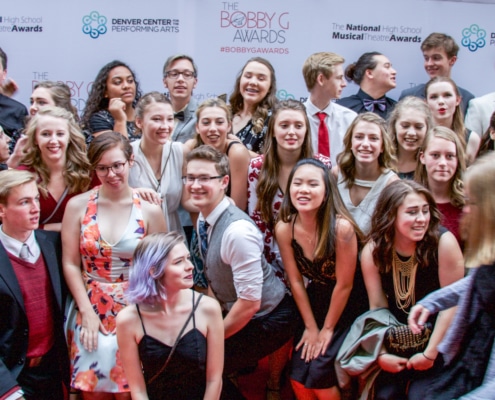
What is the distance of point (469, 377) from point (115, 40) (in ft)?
12.7

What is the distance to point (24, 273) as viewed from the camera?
307 cm

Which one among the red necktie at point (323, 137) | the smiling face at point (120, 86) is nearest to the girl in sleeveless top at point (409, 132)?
the red necktie at point (323, 137)

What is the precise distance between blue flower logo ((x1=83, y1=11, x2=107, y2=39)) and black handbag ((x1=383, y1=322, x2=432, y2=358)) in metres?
3.47

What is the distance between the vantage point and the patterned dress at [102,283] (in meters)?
3.11

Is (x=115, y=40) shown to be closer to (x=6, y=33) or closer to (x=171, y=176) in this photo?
(x=6, y=33)

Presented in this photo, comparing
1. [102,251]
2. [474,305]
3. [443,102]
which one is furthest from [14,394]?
[443,102]

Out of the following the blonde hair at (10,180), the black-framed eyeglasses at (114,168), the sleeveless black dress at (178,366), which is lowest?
the sleeveless black dress at (178,366)

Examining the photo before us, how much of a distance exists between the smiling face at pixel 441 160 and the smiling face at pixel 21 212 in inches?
84.3

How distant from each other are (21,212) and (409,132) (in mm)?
2272

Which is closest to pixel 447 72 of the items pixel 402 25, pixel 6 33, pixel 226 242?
pixel 402 25

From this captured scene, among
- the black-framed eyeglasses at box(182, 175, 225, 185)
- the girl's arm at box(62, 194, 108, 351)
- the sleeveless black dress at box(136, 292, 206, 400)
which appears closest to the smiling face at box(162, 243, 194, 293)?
the sleeveless black dress at box(136, 292, 206, 400)

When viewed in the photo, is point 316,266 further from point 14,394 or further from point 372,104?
point 372,104

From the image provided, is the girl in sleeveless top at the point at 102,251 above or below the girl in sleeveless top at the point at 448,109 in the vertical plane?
below

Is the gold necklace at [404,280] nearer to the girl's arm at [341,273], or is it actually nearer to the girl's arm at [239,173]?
the girl's arm at [341,273]
